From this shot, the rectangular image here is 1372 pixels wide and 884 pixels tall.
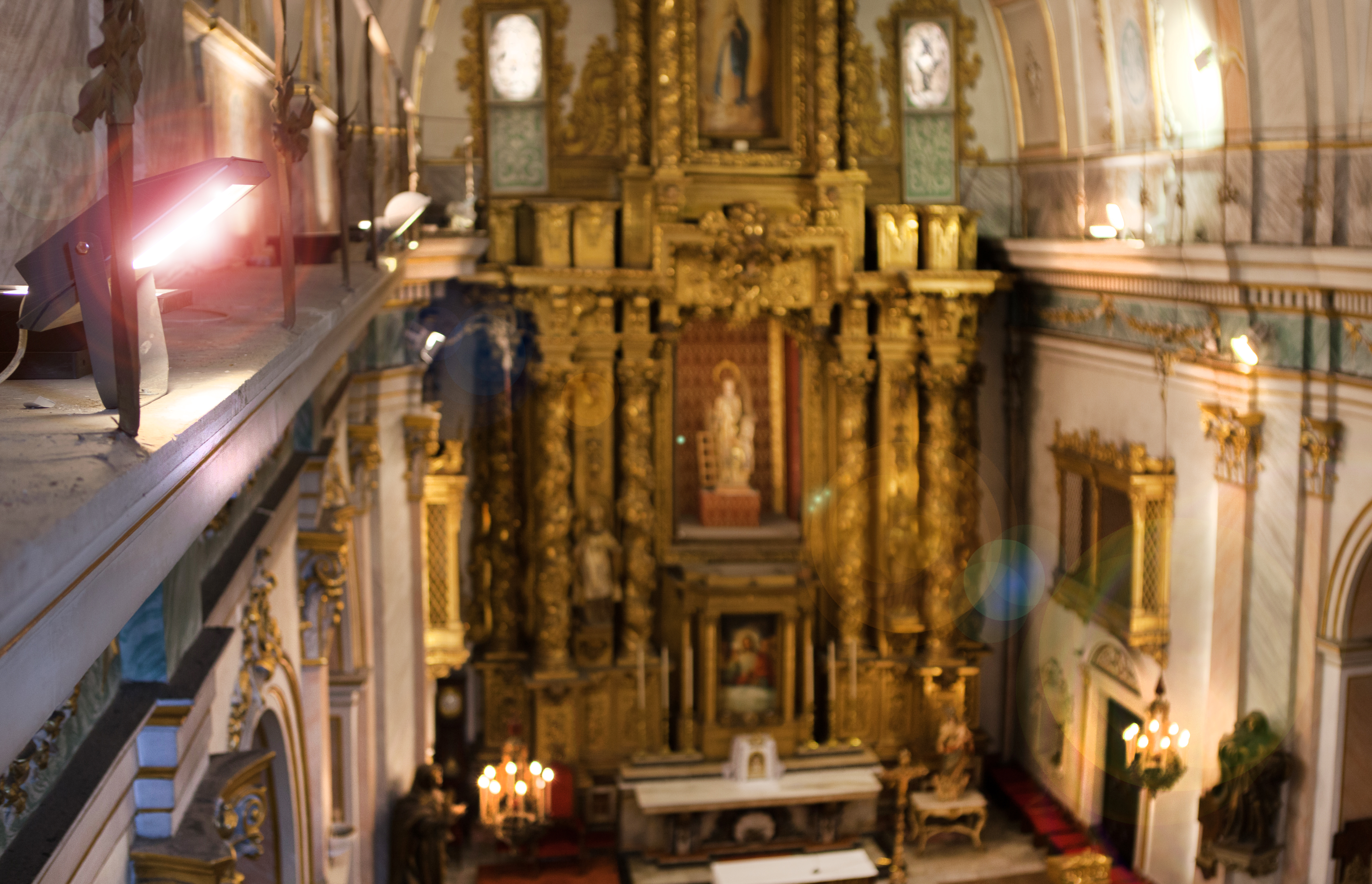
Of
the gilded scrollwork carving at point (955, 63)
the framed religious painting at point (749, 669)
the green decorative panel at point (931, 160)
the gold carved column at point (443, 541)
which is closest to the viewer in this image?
the gold carved column at point (443, 541)

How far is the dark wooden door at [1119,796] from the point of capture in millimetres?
12086

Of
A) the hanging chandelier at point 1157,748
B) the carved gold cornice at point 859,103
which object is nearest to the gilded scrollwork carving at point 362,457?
the hanging chandelier at point 1157,748

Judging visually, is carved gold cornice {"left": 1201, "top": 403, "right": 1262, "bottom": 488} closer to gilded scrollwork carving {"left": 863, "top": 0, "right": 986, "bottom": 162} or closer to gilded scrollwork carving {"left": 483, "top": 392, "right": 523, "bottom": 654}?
gilded scrollwork carving {"left": 863, "top": 0, "right": 986, "bottom": 162}

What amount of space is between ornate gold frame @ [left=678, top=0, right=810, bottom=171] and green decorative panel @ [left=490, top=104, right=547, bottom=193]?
1501 millimetres

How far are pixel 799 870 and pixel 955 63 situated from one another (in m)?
8.65

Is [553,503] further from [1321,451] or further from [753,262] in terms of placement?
[1321,451]

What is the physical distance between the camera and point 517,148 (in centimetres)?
1339

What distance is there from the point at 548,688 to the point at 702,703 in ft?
5.37

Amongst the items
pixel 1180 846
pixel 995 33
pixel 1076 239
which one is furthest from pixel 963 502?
pixel 995 33

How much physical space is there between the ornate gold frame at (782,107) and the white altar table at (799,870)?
7.01m

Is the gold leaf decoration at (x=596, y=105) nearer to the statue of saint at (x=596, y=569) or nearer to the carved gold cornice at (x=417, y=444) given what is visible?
the carved gold cornice at (x=417, y=444)

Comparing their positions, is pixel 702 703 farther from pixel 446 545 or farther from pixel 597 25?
pixel 597 25

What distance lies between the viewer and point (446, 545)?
12.1m

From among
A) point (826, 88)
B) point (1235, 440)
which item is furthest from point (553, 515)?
point (1235, 440)
